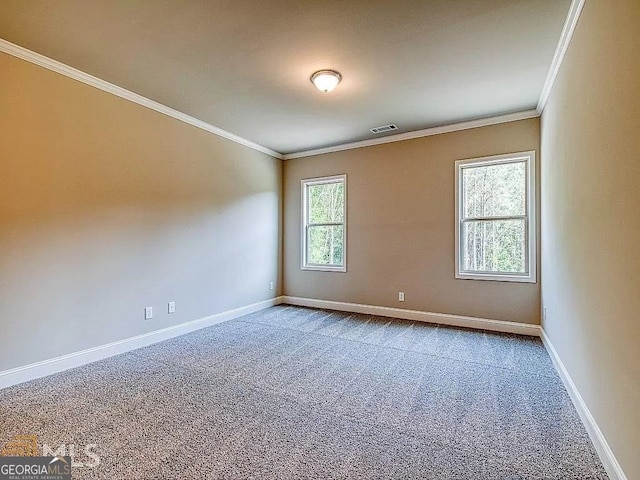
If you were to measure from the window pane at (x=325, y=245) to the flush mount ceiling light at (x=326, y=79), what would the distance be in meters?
2.63

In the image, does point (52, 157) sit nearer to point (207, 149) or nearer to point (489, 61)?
point (207, 149)

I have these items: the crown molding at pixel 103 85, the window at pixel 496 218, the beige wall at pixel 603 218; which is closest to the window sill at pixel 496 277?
the window at pixel 496 218

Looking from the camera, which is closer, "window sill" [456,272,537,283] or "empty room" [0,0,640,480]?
"empty room" [0,0,640,480]

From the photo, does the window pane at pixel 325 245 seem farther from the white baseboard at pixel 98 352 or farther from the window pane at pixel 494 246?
the window pane at pixel 494 246

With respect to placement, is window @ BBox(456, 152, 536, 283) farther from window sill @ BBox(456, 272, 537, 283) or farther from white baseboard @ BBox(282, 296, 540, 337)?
white baseboard @ BBox(282, 296, 540, 337)

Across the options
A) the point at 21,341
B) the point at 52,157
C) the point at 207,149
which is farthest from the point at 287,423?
the point at 207,149

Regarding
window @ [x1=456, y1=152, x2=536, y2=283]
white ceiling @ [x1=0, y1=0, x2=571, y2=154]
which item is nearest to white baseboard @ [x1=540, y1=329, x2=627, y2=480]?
window @ [x1=456, y1=152, x2=536, y2=283]

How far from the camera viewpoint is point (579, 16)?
2.21m

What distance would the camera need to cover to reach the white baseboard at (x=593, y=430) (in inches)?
62.4

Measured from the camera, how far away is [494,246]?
432 centimetres

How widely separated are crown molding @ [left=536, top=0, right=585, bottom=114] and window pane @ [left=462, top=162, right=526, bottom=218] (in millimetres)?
917

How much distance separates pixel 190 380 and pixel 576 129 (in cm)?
349

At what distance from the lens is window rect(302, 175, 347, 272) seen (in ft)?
17.9

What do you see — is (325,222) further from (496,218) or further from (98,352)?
(98,352)
